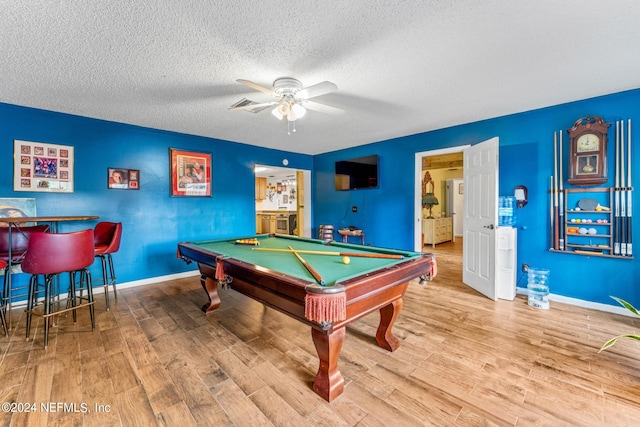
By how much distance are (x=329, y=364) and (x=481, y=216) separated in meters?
2.94

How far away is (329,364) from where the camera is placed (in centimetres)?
157

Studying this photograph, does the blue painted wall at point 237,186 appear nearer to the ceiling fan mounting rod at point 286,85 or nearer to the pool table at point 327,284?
the pool table at point 327,284

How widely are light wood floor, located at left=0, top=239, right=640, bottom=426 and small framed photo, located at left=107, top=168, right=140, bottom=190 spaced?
180 centimetres

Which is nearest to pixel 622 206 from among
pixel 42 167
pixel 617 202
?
pixel 617 202

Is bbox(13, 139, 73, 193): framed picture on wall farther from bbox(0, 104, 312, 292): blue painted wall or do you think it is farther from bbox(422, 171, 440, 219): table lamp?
bbox(422, 171, 440, 219): table lamp

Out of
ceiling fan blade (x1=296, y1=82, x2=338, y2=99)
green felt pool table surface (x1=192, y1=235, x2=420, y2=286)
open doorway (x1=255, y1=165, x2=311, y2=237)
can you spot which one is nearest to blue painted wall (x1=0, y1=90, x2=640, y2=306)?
green felt pool table surface (x1=192, y1=235, x2=420, y2=286)

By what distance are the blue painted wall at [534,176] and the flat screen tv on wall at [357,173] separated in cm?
21

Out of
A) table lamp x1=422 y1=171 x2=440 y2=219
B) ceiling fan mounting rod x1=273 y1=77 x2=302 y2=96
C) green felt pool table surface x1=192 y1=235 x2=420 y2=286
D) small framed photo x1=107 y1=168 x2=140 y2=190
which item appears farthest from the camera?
table lamp x1=422 y1=171 x2=440 y2=219

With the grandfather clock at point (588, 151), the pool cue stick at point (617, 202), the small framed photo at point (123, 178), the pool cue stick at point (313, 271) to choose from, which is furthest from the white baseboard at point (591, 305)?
the small framed photo at point (123, 178)

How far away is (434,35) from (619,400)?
2587 mm

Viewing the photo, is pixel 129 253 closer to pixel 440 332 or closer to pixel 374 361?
pixel 374 361

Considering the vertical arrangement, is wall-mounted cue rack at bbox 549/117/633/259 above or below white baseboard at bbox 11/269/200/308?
above

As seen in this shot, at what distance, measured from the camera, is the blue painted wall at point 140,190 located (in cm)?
316

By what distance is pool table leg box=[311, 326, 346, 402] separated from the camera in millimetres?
1550
